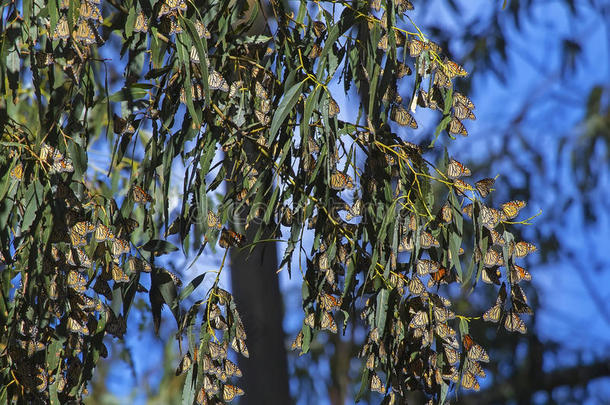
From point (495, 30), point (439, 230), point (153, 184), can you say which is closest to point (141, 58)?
point (153, 184)

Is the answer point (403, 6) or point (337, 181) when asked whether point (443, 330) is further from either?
point (403, 6)

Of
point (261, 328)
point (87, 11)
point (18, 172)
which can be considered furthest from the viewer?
point (261, 328)

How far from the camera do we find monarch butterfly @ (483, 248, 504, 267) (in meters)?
0.97

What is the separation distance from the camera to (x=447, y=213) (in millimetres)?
986

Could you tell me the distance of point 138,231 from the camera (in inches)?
64.9

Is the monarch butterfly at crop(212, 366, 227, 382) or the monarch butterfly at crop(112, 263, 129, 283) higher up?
the monarch butterfly at crop(112, 263, 129, 283)

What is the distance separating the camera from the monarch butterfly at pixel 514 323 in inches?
38.0

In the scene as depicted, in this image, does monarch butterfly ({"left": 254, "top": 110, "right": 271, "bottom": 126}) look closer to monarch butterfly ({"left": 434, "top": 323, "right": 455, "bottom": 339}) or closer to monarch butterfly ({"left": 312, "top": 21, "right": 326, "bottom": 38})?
monarch butterfly ({"left": 312, "top": 21, "right": 326, "bottom": 38})

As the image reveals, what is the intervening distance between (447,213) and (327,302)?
0.57ft

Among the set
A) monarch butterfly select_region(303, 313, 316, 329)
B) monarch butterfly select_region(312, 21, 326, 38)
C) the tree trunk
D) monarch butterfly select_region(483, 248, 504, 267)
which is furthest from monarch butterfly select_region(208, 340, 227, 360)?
the tree trunk

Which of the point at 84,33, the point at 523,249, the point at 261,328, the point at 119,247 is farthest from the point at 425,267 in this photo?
the point at 261,328

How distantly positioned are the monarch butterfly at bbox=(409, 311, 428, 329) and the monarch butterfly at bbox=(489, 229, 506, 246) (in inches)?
4.5

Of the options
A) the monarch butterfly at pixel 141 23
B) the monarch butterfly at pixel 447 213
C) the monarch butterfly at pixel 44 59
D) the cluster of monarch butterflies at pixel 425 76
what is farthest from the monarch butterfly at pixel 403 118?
the monarch butterfly at pixel 44 59

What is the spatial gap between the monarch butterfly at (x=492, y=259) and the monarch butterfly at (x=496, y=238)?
1 centimetres
